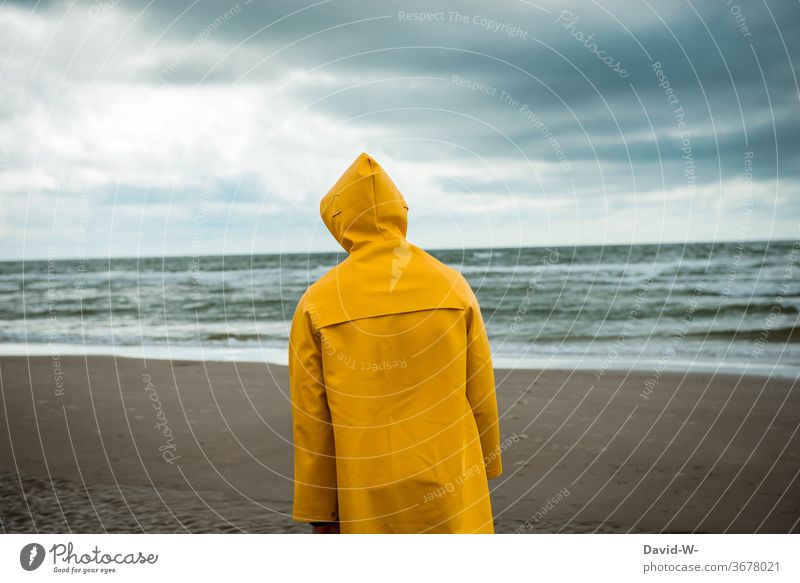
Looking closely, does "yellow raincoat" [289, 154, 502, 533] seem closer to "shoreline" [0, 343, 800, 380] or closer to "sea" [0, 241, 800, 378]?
"sea" [0, 241, 800, 378]

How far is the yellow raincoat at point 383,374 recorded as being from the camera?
2.53 meters

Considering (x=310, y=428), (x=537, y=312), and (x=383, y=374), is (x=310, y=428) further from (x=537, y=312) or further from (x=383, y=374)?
(x=537, y=312)

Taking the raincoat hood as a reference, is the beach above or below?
below

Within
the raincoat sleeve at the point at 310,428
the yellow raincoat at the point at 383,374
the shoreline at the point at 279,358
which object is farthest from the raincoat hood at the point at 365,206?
the shoreline at the point at 279,358

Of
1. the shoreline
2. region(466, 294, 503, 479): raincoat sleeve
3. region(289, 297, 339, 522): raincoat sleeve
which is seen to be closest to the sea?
the shoreline

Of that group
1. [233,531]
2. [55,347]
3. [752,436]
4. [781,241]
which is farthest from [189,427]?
[781,241]

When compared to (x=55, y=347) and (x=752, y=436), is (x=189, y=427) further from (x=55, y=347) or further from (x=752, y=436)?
(x=55, y=347)

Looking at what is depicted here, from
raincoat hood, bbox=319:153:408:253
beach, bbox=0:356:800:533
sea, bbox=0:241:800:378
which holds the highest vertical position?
raincoat hood, bbox=319:153:408:253

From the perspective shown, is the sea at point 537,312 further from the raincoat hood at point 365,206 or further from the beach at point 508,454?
the raincoat hood at point 365,206

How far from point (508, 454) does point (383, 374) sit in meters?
4.95

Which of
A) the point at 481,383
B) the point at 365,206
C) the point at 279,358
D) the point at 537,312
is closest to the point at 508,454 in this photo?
the point at 481,383

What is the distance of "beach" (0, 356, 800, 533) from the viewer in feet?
18.1

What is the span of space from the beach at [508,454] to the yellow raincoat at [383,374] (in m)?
2.90
